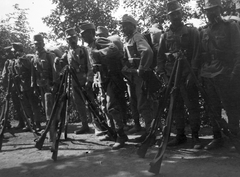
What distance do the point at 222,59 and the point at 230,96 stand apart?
639 mm

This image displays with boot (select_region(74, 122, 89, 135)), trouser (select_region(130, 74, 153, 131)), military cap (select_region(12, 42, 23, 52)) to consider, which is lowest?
boot (select_region(74, 122, 89, 135))

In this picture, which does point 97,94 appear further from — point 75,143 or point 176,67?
point 176,67

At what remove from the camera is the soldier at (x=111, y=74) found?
5.43 m

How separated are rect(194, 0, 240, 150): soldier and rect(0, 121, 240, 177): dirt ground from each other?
58 cm

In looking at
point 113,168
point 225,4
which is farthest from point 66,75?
point 225,4

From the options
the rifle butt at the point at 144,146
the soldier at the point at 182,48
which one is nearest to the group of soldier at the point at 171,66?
the soldier at the point at 182,48

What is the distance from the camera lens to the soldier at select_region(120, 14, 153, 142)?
5223 millimetres

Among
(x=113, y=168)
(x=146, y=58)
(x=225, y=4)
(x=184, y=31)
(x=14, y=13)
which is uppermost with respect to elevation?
(x=14, y=13)

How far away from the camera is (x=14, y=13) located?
1766 centimetres

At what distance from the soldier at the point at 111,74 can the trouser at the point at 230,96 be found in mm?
1891

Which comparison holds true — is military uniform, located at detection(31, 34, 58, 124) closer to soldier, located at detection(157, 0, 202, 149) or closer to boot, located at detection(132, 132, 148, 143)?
boot, located at detection(132, 132, 148, 143)

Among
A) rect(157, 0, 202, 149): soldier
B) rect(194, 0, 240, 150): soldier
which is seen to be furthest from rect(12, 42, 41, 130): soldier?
rect(194, 0, 240, 150): soldier

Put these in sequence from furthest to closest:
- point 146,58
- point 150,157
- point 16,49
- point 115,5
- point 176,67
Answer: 1. point 115,5
2. point 16,49
3. point 146,58
4. point 150,157
5. point 176,67

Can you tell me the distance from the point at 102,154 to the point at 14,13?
15289 millimetres
